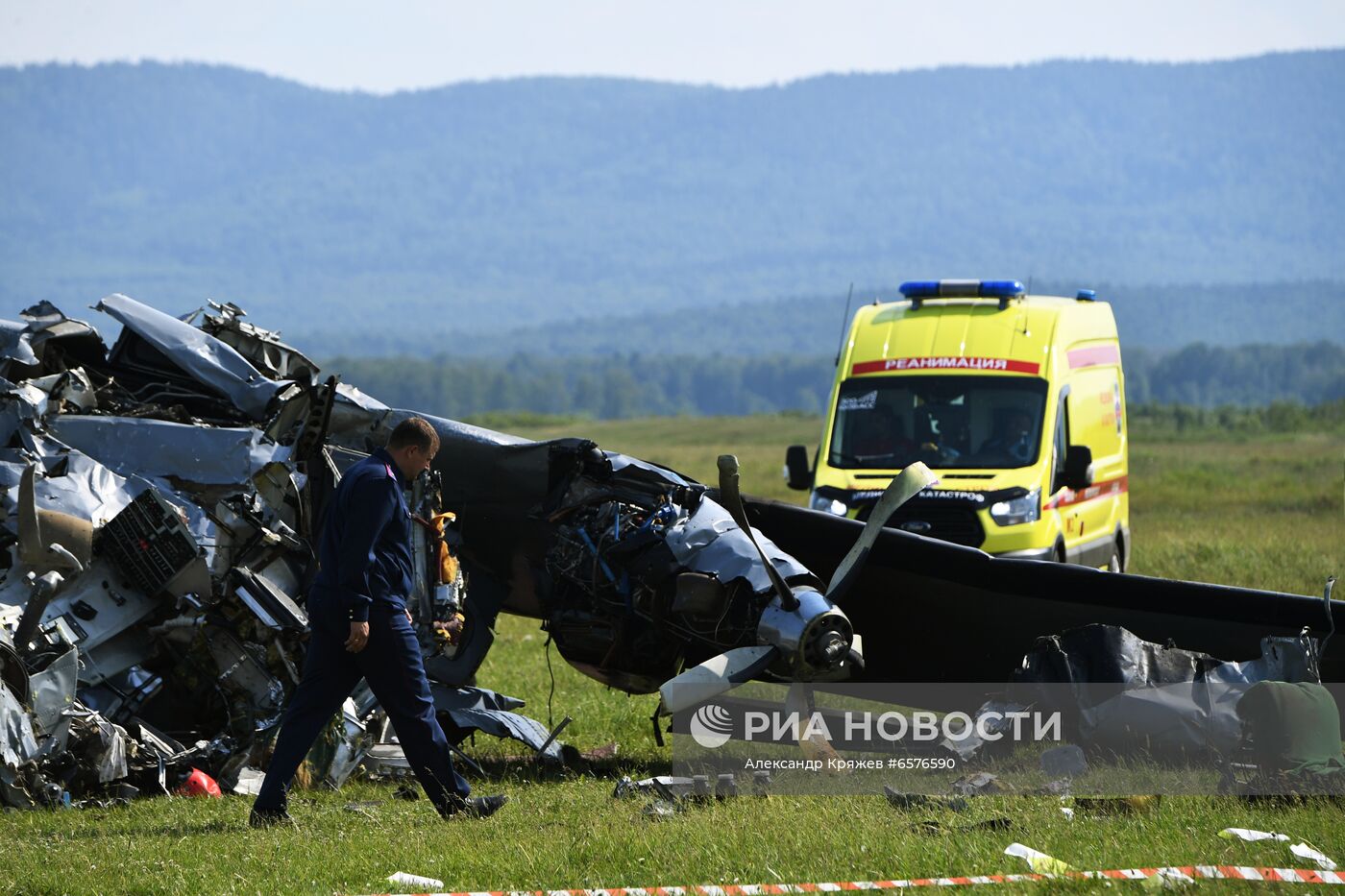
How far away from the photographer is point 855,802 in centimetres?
817

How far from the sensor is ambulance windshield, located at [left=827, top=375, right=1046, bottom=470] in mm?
14836

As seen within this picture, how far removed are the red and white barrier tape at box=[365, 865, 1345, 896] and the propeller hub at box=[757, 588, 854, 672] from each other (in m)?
2.63

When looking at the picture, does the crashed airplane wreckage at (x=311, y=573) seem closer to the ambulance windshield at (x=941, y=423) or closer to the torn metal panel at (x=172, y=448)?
the torn metal panel at (x=172, y=448)

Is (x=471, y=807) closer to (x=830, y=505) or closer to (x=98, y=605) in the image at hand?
(x=98, y=605)

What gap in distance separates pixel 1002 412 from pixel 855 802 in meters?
7.48

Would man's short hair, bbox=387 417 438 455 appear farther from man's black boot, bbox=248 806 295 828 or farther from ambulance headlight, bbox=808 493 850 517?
ambulance headlight, bbox=808 493 850 517

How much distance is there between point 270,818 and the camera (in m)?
7.82

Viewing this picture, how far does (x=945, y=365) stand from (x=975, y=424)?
Answer: 0.65 metres

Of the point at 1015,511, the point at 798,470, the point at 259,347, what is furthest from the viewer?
the point at 798,470

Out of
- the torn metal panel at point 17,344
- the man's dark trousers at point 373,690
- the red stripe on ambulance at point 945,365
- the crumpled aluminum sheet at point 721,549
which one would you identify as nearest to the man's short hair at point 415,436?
the man's dark trousers at point 373,690

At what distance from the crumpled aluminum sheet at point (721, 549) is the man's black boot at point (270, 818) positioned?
2848 millimetres

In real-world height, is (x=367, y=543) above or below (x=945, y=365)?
below

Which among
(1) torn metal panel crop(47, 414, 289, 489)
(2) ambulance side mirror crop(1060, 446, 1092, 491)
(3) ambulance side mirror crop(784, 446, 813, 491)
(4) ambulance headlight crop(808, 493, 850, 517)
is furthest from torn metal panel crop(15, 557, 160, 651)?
(2) ambulance side mirror crop(1060, 446, 1092, 491)

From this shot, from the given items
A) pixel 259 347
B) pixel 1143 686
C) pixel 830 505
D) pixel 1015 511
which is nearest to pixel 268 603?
pixel 259 347
